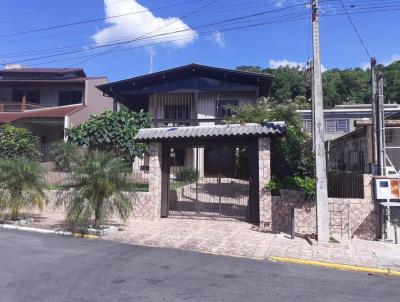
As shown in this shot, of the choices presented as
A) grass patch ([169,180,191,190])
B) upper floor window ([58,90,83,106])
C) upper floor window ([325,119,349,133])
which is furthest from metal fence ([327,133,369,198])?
upper floor window ([58,90,83,106])

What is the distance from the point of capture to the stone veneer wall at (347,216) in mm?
10453

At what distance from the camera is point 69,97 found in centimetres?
3036

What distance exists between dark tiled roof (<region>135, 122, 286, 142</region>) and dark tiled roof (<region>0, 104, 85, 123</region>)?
14.9 meters

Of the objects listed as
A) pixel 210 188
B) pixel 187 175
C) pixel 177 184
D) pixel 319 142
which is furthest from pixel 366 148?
pixel 177 184

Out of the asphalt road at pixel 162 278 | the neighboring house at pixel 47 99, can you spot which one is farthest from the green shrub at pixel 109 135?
the asphalt road at pixel 162 278

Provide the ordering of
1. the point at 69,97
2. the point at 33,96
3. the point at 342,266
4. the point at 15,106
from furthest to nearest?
the point at 33,96, the point at 69,97, the point at 15,106, the point at 342,266

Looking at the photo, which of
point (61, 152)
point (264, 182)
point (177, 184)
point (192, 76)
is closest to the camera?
point (264, 182)

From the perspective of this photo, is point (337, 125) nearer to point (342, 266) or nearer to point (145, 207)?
point (145, 207)

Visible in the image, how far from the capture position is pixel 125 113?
19.5 m

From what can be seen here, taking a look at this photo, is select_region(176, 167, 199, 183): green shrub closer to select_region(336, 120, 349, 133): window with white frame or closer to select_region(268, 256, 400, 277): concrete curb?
select_region(268, 256, 400, 277): concrete curb

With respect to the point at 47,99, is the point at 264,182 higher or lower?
lower

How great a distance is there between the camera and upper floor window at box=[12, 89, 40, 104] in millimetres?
30781

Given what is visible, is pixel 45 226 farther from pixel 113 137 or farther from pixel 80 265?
pixel 113 137

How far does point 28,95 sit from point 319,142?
26.8 metres
